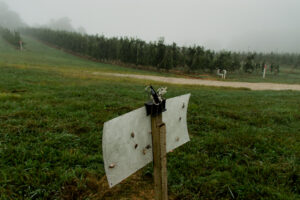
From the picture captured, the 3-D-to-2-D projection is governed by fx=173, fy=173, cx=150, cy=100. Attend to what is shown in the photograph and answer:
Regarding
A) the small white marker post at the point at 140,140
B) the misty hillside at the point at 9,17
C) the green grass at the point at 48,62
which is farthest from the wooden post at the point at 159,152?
the misty hillside at the point at 9,17

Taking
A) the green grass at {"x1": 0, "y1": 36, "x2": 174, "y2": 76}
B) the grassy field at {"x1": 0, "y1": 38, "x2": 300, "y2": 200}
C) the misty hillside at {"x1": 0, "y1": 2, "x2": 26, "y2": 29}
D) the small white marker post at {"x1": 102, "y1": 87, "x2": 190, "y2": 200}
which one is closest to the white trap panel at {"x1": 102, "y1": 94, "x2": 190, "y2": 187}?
the small white marker post at {"x1": 102, "y1": 87, "x2": 190, "y2": 200}

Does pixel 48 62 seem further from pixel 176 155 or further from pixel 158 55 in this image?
pixel 176 155

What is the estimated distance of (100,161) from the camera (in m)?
2.95

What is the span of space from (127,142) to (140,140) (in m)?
0.13

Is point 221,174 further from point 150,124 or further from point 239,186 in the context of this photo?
point 150,124

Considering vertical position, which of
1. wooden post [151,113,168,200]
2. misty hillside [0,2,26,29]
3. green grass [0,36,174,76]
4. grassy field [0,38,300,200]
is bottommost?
grassy field [0,38,300,200]

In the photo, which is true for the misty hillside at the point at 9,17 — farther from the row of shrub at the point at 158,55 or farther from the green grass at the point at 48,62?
the green grass at the point at 48,62

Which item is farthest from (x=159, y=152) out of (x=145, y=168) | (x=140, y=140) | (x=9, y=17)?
(x=9, y=17)

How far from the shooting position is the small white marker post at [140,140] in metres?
1.08

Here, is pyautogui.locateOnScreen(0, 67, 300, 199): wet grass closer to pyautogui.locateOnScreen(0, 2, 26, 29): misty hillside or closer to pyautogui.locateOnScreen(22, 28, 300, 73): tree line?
pyautogui.locateOnScreen(22, 28, 300, 73): tree line

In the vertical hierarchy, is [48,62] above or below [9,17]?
below

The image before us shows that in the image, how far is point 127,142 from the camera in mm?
1186

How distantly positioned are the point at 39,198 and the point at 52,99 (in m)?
4.72

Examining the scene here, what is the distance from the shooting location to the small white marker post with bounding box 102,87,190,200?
108cm
